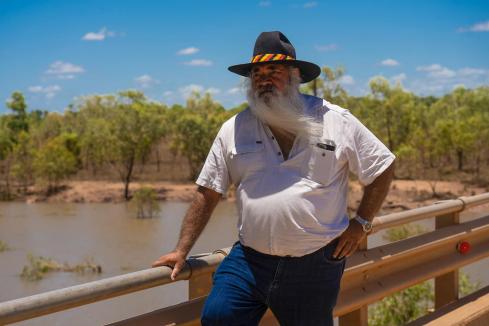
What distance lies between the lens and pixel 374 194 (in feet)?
8.67

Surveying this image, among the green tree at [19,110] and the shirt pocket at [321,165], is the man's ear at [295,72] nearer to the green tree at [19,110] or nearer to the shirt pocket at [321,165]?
the shirt pocket at [321,165]

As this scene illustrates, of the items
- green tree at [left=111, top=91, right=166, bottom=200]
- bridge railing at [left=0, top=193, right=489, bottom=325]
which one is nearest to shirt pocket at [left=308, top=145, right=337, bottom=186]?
bridge railing at [left=0, top=193, right=489, bottom=325]

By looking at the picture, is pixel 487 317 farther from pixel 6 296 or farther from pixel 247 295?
pixel 6 296

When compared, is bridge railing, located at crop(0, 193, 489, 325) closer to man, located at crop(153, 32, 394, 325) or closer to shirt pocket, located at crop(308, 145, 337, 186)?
man, located at crop(153, 32, 394, 325)

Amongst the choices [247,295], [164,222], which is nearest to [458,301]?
[247,295]

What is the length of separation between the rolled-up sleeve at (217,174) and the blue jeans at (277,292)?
0.30 m

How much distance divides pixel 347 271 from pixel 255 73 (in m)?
1.08

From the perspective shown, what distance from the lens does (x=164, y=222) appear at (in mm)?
35656

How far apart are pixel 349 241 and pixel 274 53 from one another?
76 centimetres

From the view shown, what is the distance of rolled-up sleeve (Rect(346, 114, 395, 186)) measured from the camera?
8.33 feet

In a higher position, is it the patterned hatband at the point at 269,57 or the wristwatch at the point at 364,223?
the patterned hatband at the point at 269,57

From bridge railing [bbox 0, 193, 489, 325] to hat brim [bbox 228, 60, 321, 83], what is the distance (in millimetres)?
719

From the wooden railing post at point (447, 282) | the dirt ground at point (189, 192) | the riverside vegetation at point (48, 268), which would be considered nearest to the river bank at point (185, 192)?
the dirt ground at point (189, 192)

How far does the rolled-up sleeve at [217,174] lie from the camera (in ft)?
8.48
